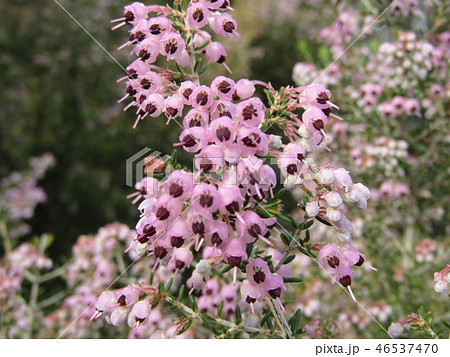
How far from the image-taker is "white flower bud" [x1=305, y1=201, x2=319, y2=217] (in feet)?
3.58

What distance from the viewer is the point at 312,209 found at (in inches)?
43.1

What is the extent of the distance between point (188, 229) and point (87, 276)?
234 centimetres

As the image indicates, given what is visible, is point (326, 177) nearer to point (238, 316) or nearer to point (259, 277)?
point (259, 277)

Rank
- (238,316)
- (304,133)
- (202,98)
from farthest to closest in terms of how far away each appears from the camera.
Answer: (238,316)
(304,133)
(202,98)

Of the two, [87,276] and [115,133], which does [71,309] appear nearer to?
[87,276]

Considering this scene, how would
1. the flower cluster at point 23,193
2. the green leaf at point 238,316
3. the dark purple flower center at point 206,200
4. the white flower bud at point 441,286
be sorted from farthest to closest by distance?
the flower cluster at point 23,193, the green leaf at point 238,316, the white flower bud at point 441,286, the dark purple flower center at point 206,200

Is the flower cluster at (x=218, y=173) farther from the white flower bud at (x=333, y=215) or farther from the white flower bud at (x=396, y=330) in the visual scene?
the white flower bud at (x=396, y=330)

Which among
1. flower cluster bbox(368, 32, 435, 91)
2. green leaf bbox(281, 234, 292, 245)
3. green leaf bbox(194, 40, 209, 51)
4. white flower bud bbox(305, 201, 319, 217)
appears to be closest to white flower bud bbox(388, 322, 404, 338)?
green leaf bbox(281, 234, 292, 245)

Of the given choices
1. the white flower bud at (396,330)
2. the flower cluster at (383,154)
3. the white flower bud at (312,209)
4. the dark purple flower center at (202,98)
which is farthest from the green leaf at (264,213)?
the flower cluster at (383,154)

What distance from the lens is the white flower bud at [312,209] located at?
1.09 meters

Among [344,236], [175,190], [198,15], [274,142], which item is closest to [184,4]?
[198,15]

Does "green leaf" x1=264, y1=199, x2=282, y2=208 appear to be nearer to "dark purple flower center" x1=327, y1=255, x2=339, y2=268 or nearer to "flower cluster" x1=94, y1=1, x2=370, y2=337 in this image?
"flower cluster" x1=94, y1=1, x2=370, y2=337

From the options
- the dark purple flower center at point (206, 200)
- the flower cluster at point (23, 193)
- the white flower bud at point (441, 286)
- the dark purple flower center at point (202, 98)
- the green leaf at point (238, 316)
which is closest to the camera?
the dark purple flower center at point (206, 200)

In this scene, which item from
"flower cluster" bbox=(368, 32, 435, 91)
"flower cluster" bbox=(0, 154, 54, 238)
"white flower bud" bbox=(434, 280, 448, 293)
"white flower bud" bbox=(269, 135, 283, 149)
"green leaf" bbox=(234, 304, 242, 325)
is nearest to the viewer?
"white flower bud" bbox=(269, 135, 283, 149)
